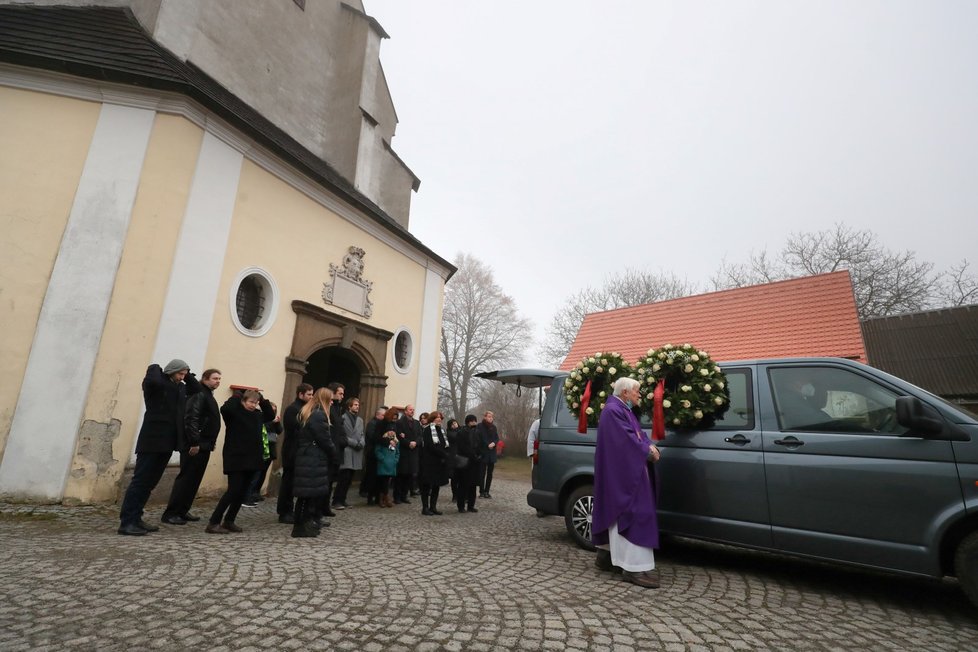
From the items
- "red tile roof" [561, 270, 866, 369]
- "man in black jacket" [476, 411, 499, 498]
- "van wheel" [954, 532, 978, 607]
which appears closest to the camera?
"van wheel" [954, 532, 978, 607]

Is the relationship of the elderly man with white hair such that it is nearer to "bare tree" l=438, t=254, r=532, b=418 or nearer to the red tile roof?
the red tile roof

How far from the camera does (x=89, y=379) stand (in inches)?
245

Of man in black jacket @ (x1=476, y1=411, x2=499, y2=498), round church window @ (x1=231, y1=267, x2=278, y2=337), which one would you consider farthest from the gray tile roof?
round church window @ (x1=231, y1=267, x2=278, y2=337)

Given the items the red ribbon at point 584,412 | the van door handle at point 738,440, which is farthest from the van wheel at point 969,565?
the red ribbon at point 584,412

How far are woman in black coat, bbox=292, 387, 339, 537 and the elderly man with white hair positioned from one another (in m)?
2.98

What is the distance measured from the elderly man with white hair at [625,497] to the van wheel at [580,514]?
83cm

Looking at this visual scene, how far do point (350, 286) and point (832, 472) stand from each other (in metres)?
9.09

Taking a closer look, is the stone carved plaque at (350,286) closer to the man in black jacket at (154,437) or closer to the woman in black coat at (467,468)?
the woman in black coat at (467,468)

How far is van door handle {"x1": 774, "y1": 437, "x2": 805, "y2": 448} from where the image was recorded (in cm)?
404

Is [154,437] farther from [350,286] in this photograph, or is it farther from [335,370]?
[335,370]

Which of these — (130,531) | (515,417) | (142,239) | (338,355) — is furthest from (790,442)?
(515,417)

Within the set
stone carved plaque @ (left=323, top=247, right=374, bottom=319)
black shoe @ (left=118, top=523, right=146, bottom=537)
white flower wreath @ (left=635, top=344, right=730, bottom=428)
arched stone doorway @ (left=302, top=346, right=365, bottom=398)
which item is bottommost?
black shoe @ (left=118, top=523, right=146, bottom=537)

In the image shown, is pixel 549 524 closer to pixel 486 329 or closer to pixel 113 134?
pixel 113 134

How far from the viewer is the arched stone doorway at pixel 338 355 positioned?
909 centimetres
